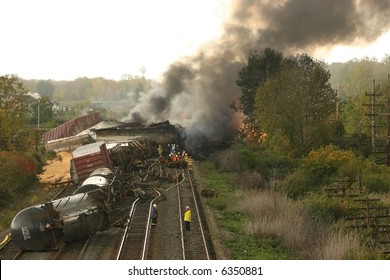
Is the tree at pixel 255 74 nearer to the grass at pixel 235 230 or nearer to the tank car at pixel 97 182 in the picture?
the grass at pixel 235 230

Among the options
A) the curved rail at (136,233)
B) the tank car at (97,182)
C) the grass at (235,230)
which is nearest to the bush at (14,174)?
the tank car at (97,182)

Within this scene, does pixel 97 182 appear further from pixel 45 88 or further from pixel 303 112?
pixel 45 88

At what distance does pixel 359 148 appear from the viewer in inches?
1775

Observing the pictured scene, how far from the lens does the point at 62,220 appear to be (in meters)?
20.2

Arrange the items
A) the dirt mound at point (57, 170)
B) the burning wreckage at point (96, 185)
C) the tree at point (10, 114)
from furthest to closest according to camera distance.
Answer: the tree at point (10, 114), the dirt mound at point (57, 170), the burning wreckage at point (96, 185)

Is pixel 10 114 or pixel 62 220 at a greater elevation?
pixel 10 114

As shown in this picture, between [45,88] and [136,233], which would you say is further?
[45,88]

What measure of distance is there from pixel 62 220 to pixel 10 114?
28.1 metres

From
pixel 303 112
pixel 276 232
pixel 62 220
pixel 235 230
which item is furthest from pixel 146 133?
pixel 62 220

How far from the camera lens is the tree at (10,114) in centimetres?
4047

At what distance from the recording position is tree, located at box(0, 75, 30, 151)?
40.5 meters

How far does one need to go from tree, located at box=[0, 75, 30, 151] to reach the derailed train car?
19.5 meters

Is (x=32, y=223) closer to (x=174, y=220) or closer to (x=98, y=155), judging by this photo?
(x=174, y=220)

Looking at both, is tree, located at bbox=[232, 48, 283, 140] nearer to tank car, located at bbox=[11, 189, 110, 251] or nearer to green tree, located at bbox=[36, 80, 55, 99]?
tank car, located at bbox=[11, 189, 110, 251]
